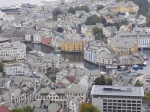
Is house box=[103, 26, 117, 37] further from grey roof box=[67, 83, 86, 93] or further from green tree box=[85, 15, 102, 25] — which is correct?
grey roof box=[67, 83, 86, 93]

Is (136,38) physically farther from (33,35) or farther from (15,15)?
(15,15)

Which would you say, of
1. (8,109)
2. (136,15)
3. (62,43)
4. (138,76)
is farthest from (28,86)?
(136,15)

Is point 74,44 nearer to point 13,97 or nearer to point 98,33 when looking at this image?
point 98,33

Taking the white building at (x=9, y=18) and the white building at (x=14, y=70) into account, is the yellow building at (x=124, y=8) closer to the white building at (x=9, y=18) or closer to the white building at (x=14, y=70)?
the white building at (x=9, y=18)

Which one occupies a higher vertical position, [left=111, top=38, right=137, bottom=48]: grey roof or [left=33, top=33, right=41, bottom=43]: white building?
[left=111, top=38, right=137, bottom=48]: grey roof

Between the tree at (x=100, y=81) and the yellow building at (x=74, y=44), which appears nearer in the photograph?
the tree at (x=100, y=81)

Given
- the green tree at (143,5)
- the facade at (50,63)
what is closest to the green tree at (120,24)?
the green tree at (143,5)

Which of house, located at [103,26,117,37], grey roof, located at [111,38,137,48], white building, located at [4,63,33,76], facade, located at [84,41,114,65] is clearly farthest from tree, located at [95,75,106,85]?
house, located at [103,26,117,37]
